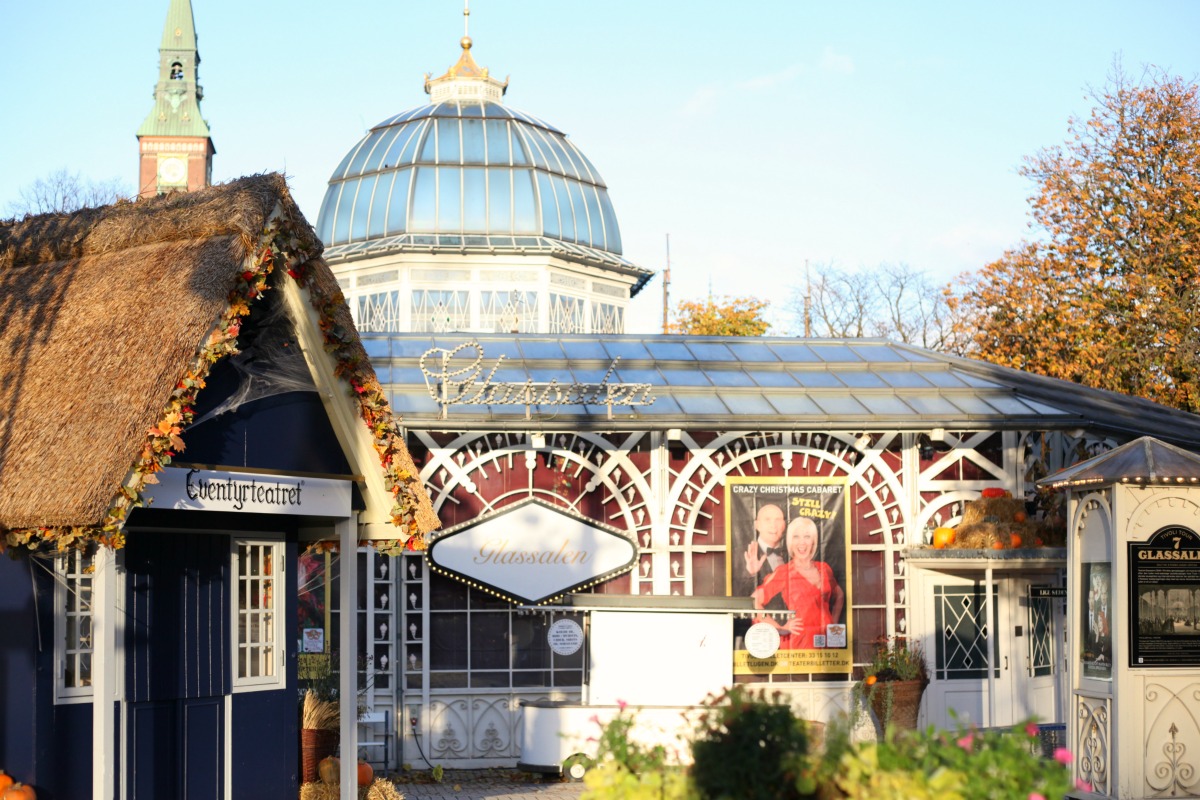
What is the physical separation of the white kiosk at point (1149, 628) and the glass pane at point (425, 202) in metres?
19.9

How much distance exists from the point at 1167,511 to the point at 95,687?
10.1 meters

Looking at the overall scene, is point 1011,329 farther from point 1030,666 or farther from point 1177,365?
point 1030,666

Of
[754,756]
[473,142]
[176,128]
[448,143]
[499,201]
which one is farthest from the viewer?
[176,128]

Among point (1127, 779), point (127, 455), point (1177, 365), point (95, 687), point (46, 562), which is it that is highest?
point (1177, 365)

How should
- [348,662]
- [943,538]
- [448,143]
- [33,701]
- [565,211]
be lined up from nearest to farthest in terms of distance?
1. [33,701]
2. [348,662]
3. [943,538]
4. [565,211]
5. [448,143]

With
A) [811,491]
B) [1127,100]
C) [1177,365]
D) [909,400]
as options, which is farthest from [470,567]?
[1127,100]

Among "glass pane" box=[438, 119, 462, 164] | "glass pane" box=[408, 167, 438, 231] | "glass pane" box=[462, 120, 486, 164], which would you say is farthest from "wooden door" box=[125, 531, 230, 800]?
"glass pane" box=[462, 120, 486, 164]

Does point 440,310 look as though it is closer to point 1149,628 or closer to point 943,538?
point 943,538

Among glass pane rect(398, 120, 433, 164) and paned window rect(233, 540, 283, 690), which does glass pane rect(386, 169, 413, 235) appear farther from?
paned window rect(233, 540, 283, 690)

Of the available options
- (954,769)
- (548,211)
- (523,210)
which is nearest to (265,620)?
(954,769)

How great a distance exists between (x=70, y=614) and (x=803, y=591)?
10.3 metres

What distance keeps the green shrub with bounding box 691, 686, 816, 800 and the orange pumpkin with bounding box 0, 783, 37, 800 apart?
19.3ft

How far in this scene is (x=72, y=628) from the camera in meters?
11.4

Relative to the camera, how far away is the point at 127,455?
9.80m
